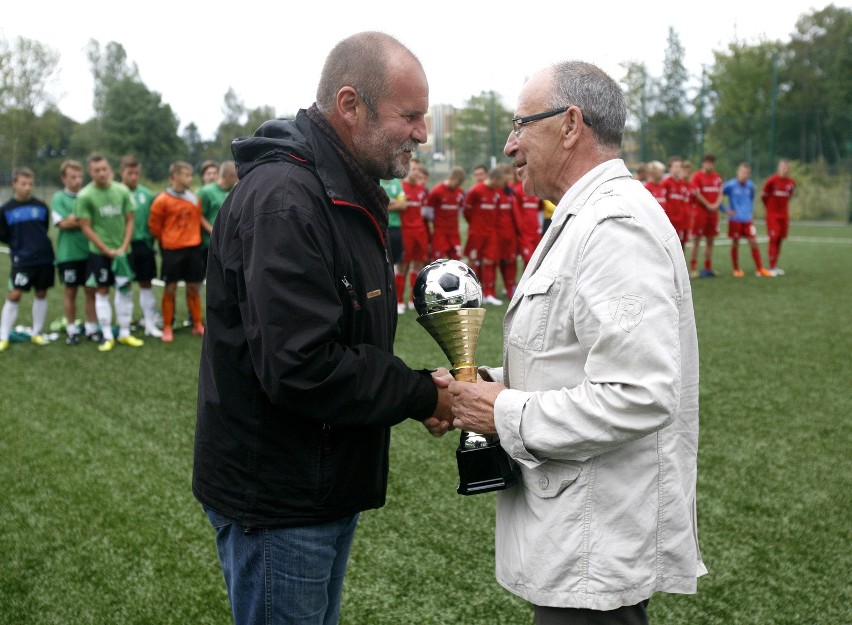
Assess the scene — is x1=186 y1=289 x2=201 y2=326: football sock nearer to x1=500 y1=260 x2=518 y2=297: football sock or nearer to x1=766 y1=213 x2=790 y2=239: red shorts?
x1=500 y1=260 x2=518 y2=297: football sock

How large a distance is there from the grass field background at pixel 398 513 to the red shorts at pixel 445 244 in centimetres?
470

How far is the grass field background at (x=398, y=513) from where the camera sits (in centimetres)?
350

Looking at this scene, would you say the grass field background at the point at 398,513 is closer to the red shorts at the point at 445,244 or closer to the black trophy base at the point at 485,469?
the black trophy base at the point at 485,469

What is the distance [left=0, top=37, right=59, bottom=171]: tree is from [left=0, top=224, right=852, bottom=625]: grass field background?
4389cm

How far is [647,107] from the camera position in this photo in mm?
32344

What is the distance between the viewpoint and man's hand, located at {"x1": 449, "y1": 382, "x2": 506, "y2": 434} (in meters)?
2.00

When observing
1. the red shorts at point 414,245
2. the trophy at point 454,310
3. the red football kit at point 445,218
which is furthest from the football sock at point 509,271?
the trophy at point 454,310

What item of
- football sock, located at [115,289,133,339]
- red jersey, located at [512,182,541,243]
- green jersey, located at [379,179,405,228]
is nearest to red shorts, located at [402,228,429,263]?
green jersey, located at [379,179,405,228]

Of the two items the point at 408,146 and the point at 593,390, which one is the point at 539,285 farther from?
the point at 408,146

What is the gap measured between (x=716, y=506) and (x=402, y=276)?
8.03 metres

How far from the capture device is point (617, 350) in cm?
175

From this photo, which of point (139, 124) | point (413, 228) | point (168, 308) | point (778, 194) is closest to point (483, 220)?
point (413, 228)

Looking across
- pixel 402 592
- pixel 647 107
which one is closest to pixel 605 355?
pixel 402 592

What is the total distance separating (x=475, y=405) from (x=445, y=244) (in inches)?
410
